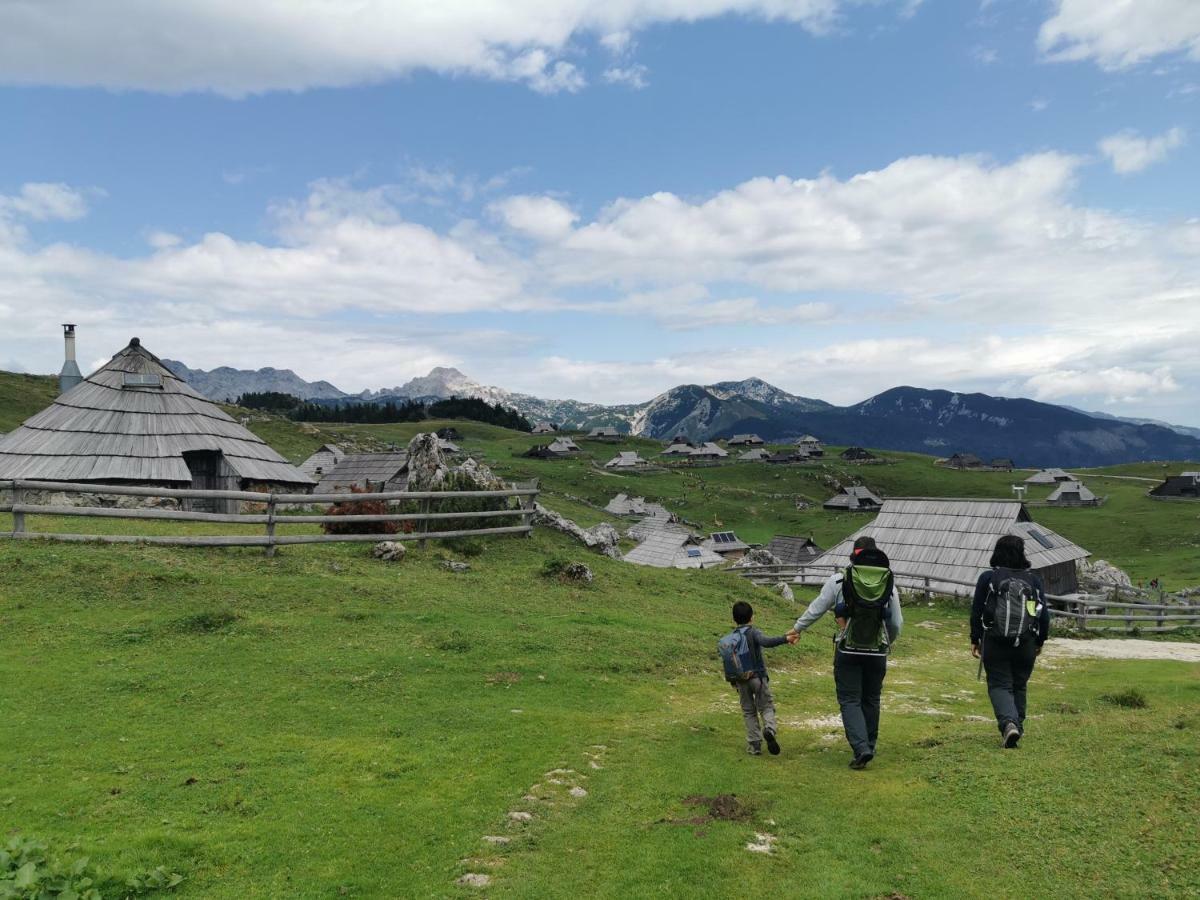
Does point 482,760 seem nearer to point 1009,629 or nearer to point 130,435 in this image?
point 1009,629

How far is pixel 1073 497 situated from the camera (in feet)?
365

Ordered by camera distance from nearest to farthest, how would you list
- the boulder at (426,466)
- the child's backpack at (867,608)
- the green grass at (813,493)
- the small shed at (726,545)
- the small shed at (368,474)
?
the child's backpack at (867,608) < the boulder at (426,466) < the small shed at (368,474) < the small shed at (726,545) < the green grass at (813,493)

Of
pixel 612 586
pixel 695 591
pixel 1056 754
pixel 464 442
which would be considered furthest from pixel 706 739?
pixel 464 442

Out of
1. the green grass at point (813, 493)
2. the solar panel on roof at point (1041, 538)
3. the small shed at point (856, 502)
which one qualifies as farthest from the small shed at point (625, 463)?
the solar panel on roof at point (1041, 538)

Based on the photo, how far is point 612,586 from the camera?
884 inches

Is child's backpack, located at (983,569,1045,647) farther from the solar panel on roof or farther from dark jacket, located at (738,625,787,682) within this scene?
the solar panel on roof

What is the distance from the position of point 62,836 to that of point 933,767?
9.28 m

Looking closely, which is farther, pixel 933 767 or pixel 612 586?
pixel 612 586

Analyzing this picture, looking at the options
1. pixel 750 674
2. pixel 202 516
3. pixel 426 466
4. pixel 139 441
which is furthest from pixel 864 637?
pixel 139 441

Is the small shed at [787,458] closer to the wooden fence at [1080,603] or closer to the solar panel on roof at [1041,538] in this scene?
the wooden fence at [1080,603]

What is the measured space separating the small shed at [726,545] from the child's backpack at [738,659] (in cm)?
6311

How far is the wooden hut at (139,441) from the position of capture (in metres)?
26.9

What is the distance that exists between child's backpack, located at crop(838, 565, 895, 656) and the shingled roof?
87.6ft

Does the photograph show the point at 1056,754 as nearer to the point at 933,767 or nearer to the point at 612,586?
the point at 933,767
